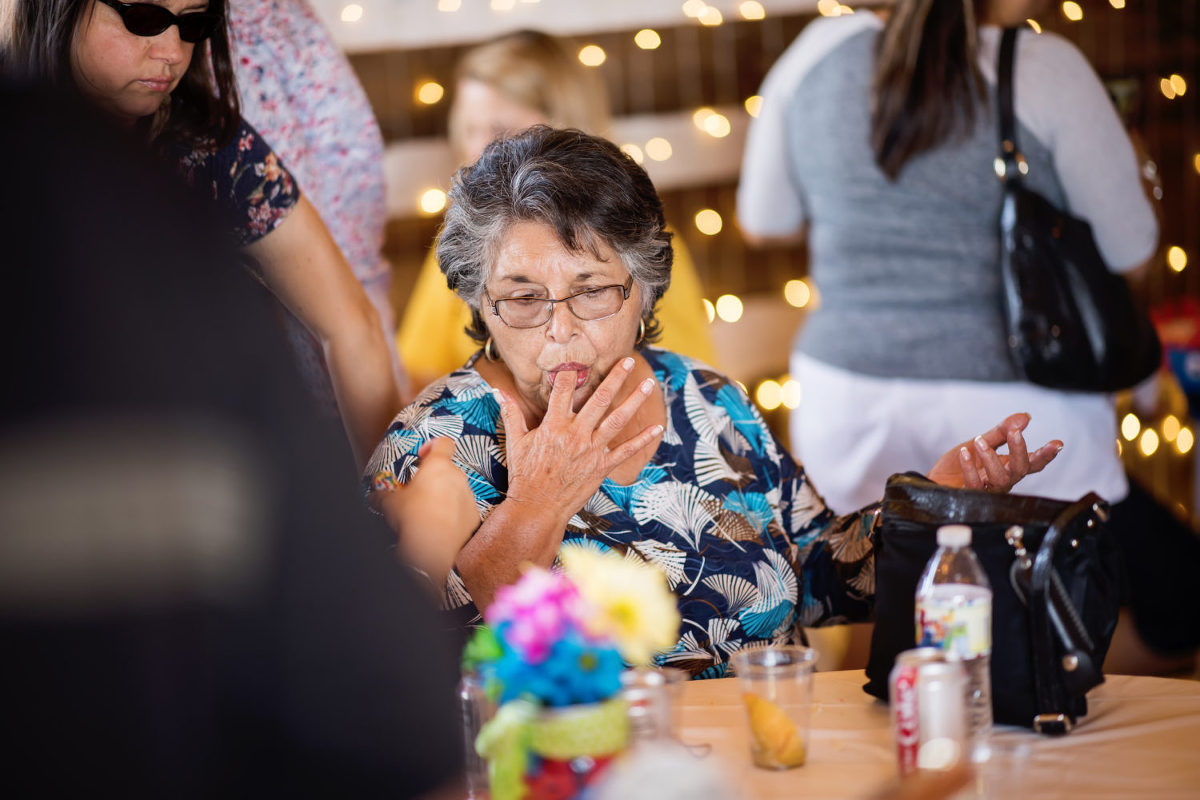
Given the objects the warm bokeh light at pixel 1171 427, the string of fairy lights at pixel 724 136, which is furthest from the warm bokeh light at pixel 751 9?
the warm bokeh light at pixel 1171 427

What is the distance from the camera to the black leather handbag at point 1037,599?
4.42ft

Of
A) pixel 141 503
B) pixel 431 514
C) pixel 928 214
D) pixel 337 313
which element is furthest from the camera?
pixel 928 214

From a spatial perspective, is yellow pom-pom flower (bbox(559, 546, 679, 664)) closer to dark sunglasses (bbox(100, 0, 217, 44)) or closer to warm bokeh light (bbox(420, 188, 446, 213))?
dark sunglasses (bbox(100, 0, 217, 44))

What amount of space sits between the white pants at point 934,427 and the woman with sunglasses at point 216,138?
2.97 feet

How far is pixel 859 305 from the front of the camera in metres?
2.46

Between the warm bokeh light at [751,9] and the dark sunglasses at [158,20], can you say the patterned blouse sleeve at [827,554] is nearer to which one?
the dark sunglasses at [158,20]

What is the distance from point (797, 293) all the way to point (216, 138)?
237 centimetres

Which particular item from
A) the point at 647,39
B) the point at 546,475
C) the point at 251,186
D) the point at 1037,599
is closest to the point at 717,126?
the point at 647,39

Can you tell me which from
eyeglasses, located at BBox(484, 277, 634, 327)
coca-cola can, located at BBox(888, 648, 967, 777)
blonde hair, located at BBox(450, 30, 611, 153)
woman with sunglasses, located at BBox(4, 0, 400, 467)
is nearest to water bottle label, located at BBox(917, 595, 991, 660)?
coca-cola can, located at BBox(888, 648, 967, 777)

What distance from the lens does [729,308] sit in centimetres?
377

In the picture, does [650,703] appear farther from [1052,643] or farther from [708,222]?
[708,222]

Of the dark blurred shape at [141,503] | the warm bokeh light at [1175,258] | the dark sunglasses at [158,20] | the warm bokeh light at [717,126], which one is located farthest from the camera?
the warm bokeh light at [1175,258]

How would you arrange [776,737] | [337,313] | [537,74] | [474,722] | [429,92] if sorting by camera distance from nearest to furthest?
[474,722] < [776,737] < [337,313] < [537,74] < [429,92]

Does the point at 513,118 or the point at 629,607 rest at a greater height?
the point at 513,118
